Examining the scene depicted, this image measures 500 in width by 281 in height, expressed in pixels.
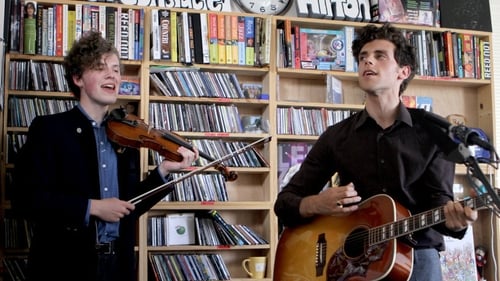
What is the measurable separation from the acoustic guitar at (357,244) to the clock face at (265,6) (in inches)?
69.9

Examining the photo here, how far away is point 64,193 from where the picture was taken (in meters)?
2.21

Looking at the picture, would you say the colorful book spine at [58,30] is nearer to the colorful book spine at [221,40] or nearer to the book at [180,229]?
the colorful book spine at [221,40]

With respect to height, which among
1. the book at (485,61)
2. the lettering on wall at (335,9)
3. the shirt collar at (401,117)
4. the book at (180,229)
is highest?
the lettering on wall at (335,9)

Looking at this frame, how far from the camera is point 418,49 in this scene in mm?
3836

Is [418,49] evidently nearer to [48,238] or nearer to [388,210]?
[388,210]

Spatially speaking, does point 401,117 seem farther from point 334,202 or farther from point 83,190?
point 83,190

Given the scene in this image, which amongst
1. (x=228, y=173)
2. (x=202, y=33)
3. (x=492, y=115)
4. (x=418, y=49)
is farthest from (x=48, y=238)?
(x=492, y=115)

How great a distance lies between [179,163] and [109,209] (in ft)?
1.38

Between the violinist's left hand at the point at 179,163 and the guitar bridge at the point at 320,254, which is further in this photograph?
the violinist's left hand at the point at 179,163

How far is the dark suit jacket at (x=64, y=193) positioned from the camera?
2.13m

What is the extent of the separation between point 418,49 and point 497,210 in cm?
247

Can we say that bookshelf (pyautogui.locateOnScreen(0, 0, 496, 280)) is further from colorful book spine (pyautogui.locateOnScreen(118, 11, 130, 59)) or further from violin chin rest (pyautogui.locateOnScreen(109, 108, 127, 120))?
violin chin rest (pyautogui.locateOnScreen(109, 108, 127, 120))

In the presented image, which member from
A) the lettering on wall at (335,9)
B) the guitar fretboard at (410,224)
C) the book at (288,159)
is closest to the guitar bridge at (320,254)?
the guitar fretboard at (410,224)

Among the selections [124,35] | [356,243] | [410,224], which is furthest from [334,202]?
[124,35]
